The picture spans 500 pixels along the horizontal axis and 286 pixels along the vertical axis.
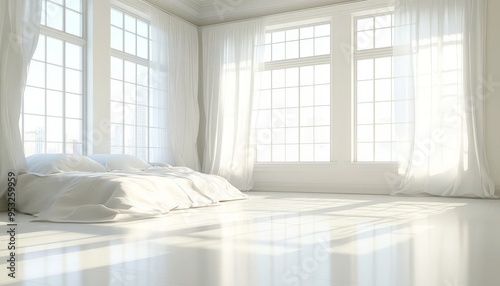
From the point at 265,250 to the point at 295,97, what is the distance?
5769 mm

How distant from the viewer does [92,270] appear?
2.04 metres

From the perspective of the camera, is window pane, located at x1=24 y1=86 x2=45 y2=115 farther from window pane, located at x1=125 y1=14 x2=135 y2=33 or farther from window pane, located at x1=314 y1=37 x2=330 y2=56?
window pane, located at x1=314 y1=37 x2=330 y2=56

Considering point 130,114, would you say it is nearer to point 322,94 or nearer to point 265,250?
point 322,94

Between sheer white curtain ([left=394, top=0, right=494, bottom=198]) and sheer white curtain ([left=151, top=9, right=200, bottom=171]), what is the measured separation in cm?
356

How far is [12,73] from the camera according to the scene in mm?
5098

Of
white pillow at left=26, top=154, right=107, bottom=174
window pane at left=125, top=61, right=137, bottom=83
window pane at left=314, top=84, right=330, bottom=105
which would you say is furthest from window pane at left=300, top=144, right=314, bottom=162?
white pillow at left=26, top=154, right=107, bottom=174

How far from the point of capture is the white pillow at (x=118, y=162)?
5.79 metres

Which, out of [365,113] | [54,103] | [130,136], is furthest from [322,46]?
[54,103]

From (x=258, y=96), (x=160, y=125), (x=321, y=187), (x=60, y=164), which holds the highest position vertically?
(x=258, y=96)

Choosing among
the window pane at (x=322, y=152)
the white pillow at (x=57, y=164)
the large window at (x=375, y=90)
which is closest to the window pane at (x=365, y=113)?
the large window at (x=375, y=90)

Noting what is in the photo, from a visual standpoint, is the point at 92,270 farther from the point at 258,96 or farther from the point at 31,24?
the point at 258,96

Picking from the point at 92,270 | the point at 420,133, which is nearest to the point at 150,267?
the point at 92,270

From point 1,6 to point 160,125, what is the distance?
10.3 feet

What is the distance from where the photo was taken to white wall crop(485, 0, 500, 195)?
6371mm
